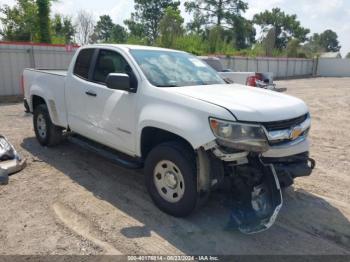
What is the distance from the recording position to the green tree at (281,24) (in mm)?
66188

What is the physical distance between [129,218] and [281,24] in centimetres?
6905

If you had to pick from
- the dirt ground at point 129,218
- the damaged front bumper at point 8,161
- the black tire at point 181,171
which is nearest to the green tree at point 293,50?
the dirt ground at point 129,218

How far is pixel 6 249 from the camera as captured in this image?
3.45 meters

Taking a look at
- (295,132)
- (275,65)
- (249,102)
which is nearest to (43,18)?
(249,102)

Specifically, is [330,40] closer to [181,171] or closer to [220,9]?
[220,9]

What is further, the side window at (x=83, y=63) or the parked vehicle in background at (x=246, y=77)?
the parked vehicle in background at (x=246, y=77)

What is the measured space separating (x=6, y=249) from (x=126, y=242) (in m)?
1.15

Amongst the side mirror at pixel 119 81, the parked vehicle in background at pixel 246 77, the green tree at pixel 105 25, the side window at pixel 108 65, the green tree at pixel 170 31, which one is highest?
the green tree at pixel 105 25

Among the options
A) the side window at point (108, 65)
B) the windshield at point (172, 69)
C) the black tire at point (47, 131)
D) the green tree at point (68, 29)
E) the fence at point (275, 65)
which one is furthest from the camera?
the green tree at point (68, 29)

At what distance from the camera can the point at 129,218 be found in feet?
13.4

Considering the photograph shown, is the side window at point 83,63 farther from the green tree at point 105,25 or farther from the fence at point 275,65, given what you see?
the green tree at point 105,25

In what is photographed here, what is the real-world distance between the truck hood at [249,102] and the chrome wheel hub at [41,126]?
3423mm

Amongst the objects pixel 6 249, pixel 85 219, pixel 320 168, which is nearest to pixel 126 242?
pixel 85 219

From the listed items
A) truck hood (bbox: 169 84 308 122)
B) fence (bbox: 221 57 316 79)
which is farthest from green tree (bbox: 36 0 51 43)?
truck hood (bbox: 169 84 308 122)
